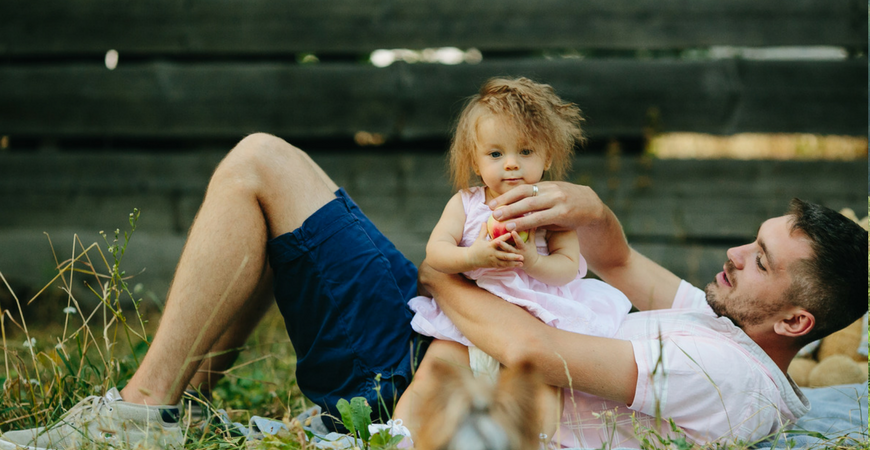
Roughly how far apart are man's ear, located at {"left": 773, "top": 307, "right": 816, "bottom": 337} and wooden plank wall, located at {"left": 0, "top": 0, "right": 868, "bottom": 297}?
1785 millimetres

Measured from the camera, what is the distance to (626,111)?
132 inches

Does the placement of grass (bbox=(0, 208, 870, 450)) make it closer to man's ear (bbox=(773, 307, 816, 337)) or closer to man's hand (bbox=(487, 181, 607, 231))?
man's ear (bbox=(773, 307, 816, 337))

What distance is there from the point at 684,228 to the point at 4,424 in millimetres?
2982

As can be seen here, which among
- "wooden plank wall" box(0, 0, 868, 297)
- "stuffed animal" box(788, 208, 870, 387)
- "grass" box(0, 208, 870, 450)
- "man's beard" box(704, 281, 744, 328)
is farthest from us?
"wooden plank wall" box(0, 0, 868, 297)

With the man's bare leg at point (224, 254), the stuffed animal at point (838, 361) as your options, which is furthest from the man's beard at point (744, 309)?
the man's bare leg at point (224, 254)

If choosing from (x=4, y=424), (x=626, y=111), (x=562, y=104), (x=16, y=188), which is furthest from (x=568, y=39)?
(x=16, y=188)

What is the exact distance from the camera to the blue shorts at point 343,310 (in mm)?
1789

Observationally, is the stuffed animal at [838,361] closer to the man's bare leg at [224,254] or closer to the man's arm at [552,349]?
the man's arm at [552,349]

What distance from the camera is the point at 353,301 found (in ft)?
5.93

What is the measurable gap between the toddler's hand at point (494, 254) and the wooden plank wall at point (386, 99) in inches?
75.4

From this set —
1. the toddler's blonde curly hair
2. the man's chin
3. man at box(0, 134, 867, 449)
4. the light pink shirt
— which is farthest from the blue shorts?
the man's chin

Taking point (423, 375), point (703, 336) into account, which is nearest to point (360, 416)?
point (423, 375)

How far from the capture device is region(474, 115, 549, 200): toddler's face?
5.09 feet

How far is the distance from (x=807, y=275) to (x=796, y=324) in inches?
5.0
